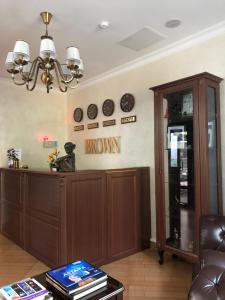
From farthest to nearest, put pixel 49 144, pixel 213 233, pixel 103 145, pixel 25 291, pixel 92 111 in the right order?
1. pixel 49 144
2. pixel 92 111
3. pixel 103 145
4. pixel 213 233
5. pixel 25 291

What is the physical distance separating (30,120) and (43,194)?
225 centimetres

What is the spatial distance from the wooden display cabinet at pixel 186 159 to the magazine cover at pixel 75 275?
1.42 meters

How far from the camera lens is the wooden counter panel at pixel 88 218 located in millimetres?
2695

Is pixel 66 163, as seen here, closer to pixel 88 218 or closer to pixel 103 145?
pixel 88 218

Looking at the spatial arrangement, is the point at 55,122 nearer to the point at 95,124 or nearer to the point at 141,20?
the point at 95,124

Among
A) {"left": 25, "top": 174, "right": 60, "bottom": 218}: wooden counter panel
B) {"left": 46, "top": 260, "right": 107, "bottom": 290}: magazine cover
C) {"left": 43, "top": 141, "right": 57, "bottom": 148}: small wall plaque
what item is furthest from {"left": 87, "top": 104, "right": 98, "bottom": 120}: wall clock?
{"left": 46, "top": 260, "right": 107, "bottom": 290}: magazine cover

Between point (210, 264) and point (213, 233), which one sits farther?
point (213, 233)

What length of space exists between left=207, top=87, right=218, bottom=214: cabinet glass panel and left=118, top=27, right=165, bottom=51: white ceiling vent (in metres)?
0.94

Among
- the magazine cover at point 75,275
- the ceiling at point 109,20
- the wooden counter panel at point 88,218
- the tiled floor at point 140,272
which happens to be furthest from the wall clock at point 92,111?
the magazine cover at point 75,275

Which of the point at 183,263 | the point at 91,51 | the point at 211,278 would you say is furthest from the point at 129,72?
the point at 211,278

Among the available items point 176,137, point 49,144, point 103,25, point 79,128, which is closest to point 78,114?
point 79,128

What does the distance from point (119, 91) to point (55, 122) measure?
176 cm

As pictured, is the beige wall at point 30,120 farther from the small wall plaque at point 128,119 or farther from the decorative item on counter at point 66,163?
the decorative item on counter at point 66,163

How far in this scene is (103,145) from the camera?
14.1ft
